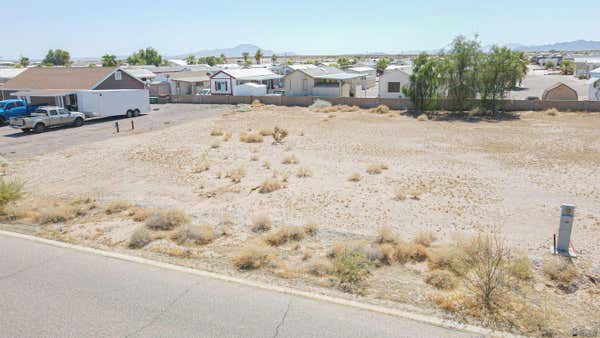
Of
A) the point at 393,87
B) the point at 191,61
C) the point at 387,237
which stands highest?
the point at 191,61

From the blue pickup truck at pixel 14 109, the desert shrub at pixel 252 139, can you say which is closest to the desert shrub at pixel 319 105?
the desert shrub at pixel 252 139

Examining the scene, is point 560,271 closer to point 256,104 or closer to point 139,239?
point 139,239

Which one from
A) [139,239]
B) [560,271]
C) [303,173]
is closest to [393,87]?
[303,173]

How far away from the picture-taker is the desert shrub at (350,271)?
8172mm

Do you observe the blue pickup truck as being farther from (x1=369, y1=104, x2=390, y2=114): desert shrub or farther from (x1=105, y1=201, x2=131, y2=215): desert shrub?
(x1=369, y1=104, x2=390, y2=114): desert shrub

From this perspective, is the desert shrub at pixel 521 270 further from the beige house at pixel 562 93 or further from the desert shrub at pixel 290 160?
the beige house at pixel 562 93

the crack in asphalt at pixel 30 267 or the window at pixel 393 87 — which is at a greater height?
the window at pixel 393 87

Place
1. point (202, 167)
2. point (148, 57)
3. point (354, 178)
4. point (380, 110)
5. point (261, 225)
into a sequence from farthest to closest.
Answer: point (148, 57) → point (380, 110) → point (202, 167) → point (354, 178) → point (261, 225)

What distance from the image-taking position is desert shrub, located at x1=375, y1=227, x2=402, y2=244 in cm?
1079

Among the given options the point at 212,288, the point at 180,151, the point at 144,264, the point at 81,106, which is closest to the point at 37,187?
the point at 180,151

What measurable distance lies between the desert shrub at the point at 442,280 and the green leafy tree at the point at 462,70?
32.0 meters

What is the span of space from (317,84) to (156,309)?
45.2 m

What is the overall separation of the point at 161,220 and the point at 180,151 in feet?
40.7

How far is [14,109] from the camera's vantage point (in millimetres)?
34781
